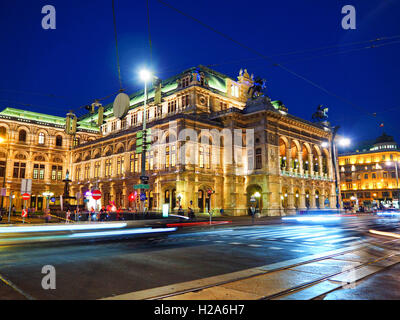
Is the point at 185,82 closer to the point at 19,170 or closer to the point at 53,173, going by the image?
the point at 53,173

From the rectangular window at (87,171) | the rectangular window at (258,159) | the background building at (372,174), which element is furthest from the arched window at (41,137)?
the background building at (372,174)

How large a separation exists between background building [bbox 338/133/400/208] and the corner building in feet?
112

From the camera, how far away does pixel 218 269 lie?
Answer: 7711 mm

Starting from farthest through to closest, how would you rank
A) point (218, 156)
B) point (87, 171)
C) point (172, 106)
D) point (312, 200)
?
point (87, 171) < point (312, 200) < point (172, 106) < point (218, 156)

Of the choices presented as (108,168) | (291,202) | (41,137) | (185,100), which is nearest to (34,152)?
(41,137)

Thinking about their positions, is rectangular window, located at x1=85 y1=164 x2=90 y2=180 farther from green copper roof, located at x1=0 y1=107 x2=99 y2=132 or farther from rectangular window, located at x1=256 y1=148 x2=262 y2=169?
rectangular window, located at x1=256 y1=148 x2=262 y2=169

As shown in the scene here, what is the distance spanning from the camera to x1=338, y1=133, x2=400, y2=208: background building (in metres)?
78.7

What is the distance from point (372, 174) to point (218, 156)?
60.9 meters

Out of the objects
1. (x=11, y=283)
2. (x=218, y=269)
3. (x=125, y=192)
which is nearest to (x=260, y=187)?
(x=125, y=192)

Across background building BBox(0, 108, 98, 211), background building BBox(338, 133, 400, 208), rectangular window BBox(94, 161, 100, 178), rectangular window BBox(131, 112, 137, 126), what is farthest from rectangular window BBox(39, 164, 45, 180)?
background building BBox(338, 133, 400, 208)

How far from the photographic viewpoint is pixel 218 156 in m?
43.8

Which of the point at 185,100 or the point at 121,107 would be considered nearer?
the point at 121,107
